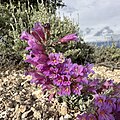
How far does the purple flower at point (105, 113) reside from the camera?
2391 millimetres

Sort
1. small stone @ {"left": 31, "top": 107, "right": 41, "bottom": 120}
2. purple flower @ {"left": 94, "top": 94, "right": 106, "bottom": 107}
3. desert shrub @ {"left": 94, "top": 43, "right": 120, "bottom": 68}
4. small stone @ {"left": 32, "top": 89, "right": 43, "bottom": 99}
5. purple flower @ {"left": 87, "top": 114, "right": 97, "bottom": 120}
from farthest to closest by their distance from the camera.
→ desert shrub @ {"left": 94, "top": 43, "right": 120, "bottom": 68} → small stone @ {"left": 32, "top": 89, "right": 43, "bottom": 99} → small stone @ {"left": 31, "top": 107, "right": 41, "bottom": 120} → purple flower @ {"left": 94, "top": 94, "right": 106, "bottom": 107} → purple flower @ {"left": 87, "top": 114, "right": 97, "bottom": 120}

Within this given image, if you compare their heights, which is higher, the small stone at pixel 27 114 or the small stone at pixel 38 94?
the small stone at pixel 38 94

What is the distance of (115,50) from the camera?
614cm

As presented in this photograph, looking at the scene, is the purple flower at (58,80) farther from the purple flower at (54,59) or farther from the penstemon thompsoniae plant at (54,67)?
the purple flower at (54,59)

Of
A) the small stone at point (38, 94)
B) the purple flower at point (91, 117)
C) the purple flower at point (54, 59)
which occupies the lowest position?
the purple flower at point (91, 117)

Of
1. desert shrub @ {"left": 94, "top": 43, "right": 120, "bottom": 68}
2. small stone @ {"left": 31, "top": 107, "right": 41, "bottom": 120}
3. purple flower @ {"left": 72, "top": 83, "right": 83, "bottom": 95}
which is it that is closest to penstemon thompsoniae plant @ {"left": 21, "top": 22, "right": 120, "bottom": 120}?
purple flower @ {"left": 72, "top": 83, "right": 83, "bottom": 95}

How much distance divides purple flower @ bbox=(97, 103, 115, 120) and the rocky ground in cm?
86

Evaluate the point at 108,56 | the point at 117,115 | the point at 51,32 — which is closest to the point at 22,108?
the point at 117,115

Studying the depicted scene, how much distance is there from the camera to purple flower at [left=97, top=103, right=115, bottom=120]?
7.84 ft

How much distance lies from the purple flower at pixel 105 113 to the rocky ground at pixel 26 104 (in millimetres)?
865

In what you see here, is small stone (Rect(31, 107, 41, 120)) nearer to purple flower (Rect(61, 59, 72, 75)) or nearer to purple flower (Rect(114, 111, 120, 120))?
purple flower (Rect(61, 59, 72, 75))

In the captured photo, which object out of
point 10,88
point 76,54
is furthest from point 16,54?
point 10,88

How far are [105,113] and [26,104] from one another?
128 cm

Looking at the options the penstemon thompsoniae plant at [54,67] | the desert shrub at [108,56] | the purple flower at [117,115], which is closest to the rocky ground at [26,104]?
the penstemon thompsoniae plant at [54,67]
